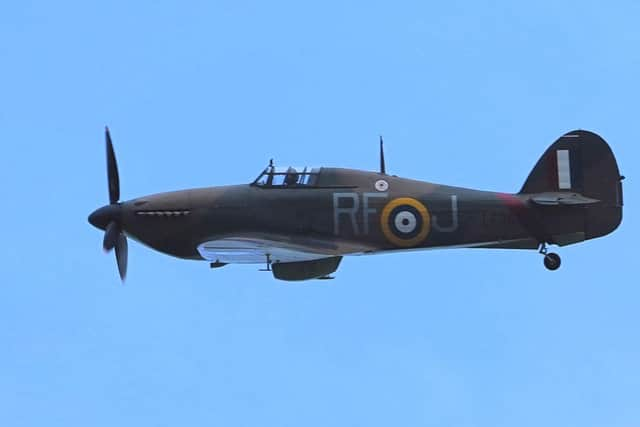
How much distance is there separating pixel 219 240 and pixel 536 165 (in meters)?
6.47

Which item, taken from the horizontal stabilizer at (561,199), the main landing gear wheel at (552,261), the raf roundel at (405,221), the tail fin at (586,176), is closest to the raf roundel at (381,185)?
the raf roundel at (405,221)

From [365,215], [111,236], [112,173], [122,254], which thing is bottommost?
[122,254]

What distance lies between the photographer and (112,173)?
2516 centimetres

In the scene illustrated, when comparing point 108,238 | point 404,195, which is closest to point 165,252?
point 108,238

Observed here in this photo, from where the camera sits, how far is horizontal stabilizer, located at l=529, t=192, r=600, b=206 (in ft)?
75.2

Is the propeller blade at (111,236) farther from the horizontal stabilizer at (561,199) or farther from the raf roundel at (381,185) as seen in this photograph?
the horizontal stabilizer at (561,199)

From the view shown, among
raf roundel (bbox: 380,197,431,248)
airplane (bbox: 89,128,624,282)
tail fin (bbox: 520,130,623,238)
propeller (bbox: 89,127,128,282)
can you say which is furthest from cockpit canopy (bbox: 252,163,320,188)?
tail fin (bbox: 520,130,623,238)

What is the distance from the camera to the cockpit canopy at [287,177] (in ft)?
76.9


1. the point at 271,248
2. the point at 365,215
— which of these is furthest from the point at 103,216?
the point at 365,215

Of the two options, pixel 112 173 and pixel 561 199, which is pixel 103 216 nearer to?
pixel 112 173

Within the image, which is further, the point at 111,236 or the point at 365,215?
the point at 111,236

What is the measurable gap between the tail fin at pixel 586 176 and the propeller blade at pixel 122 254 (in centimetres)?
819

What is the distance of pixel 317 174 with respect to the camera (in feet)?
76.9

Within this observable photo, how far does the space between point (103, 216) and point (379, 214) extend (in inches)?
224
